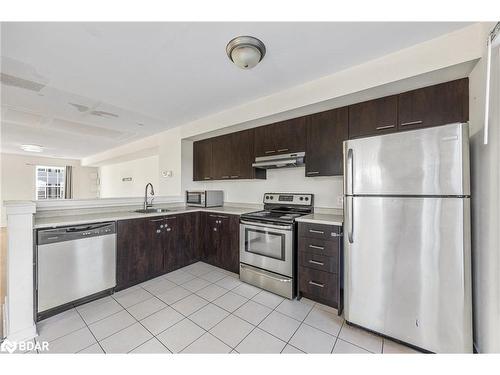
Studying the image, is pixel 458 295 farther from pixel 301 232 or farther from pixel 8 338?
pixel 8 338

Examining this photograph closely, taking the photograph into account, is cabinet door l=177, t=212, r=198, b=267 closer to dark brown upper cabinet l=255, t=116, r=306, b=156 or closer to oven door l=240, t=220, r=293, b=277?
oven door l=240, t=220, r=293, b=277

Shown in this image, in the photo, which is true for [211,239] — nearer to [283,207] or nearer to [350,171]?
[283,207]

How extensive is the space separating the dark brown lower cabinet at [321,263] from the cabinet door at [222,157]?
1.69m

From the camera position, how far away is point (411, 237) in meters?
1.51

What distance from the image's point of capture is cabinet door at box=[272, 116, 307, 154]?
2.62 meters

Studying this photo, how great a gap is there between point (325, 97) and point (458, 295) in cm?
197

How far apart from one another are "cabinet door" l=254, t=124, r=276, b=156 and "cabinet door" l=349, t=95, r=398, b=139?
1050mm

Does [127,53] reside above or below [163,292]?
above

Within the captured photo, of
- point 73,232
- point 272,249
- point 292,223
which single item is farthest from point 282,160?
point 73,232

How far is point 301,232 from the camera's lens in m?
2.21

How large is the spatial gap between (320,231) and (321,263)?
33 centimetres

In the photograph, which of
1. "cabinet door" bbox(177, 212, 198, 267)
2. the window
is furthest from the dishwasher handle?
the window

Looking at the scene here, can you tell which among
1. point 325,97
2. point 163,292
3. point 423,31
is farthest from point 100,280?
point 423,31
